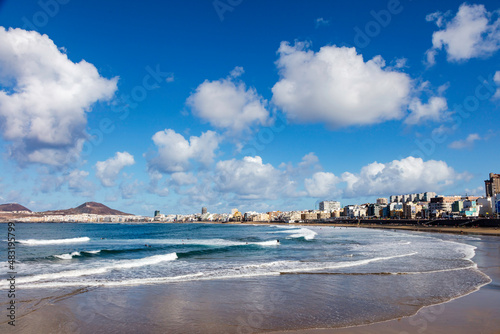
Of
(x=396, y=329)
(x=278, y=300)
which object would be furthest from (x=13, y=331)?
(x=396, y=329)

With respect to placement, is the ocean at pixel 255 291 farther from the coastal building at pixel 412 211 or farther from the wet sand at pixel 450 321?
the coastal building at pixel 412 211

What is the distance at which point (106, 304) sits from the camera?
425 inches

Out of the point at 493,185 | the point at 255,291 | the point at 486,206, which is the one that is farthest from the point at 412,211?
the point at 255,291

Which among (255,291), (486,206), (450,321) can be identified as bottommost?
(255,291)

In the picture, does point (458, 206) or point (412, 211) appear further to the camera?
point (412, 211)

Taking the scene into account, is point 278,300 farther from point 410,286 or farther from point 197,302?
point 410,286

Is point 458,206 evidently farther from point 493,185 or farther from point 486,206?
point 493,185

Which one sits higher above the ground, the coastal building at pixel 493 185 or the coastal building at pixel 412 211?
the coastal building at pixel 493 185

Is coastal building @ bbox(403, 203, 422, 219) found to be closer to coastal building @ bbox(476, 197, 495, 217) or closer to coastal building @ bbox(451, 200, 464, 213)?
coastal building @ bbox(451, 200, 464, 213)

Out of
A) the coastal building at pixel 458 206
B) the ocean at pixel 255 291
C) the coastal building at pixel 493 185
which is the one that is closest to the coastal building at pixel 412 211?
the coastal building at pixel 458 206

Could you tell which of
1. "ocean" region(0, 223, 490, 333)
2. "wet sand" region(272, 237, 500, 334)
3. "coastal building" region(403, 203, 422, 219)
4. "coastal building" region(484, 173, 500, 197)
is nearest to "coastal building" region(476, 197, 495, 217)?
"coastal building" region(403, 203, 422, 219)

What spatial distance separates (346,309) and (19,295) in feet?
39.0

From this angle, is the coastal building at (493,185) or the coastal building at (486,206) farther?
the coastal building at (493,185)

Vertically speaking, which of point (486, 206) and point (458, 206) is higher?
point (486, 206)
